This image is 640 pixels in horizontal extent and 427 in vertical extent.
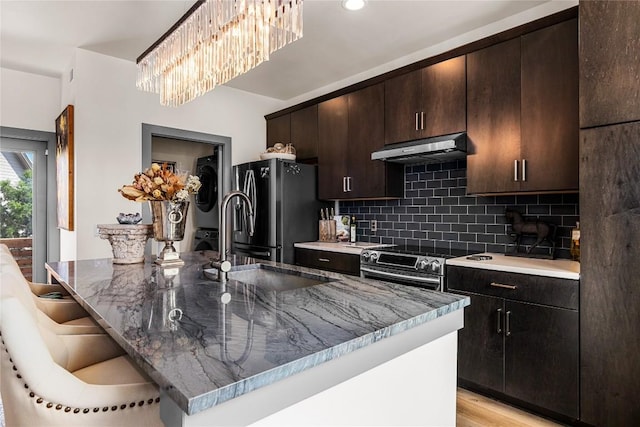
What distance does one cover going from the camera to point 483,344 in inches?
94.8

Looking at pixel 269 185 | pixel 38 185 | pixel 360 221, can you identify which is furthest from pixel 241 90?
pixel 38 185

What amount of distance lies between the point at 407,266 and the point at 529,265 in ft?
2.64

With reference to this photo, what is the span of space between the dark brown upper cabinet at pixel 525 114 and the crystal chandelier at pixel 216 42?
151 centimetres

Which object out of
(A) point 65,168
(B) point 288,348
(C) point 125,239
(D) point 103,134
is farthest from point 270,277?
(A) point 65,168

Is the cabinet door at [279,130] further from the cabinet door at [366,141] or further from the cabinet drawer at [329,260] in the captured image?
the cabinet drawer at [329,260]

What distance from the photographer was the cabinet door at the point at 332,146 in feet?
12.2

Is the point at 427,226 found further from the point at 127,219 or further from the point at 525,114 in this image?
the point at 127,219

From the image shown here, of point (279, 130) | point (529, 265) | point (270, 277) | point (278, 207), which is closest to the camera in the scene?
point (270, 277)

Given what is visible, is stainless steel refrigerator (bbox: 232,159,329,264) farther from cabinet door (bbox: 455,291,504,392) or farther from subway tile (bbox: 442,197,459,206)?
cabinet door (bbox: 455,291,504,392)

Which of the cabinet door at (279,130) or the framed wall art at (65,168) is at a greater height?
the cabinet door at (279,130)

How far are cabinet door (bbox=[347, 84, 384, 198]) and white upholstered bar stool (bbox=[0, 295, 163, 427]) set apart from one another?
2717 mm

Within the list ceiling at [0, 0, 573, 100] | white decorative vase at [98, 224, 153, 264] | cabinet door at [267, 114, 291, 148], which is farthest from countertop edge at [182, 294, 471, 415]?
cabinet door at [267, 114, 291, 148]

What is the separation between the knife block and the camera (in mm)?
4004

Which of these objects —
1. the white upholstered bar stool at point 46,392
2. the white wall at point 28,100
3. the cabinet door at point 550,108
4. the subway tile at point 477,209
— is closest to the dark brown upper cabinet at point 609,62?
the cabinet door at point 550,108
